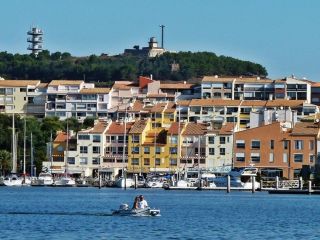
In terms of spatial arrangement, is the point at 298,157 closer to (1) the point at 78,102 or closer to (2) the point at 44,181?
(2) the point at 44,181

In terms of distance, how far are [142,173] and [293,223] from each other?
70657mm

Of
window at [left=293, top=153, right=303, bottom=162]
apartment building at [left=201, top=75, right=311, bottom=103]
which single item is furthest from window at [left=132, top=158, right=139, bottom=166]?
apartment building at [left=201, top=75, right=311, bottom=103]

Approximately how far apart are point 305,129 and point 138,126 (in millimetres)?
20978

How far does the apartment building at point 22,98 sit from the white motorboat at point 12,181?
2195 inches

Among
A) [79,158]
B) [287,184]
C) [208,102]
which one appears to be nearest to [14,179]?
[79,158]

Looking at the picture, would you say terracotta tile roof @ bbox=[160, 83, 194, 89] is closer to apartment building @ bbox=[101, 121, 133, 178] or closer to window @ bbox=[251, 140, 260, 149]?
apartment building @ bbox=[101, 121, 133, 178]

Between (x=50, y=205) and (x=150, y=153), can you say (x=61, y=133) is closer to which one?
(x=150, y=153)

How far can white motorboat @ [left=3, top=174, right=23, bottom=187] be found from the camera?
130875mm

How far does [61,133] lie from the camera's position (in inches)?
5989

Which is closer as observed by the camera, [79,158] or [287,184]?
[287,184]

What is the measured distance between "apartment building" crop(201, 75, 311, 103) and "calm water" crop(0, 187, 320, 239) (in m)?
72.8

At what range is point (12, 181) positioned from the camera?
13150 cm

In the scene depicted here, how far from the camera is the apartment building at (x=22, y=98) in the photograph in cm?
18838

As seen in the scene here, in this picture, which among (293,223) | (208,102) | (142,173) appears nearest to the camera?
(293,223)
